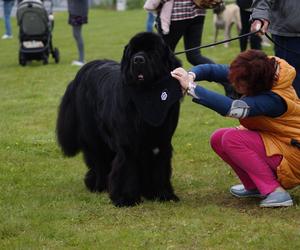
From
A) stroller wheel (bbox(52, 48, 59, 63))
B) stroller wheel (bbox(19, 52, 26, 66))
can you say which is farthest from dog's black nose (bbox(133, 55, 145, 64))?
stroller wheel (bbox(52, 48, 59, 63))

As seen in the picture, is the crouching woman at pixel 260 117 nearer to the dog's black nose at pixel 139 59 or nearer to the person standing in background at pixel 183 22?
the dog's black nose at pixel 139 59

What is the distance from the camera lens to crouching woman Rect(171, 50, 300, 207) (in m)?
4.12

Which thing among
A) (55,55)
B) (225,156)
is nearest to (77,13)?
(55,55)

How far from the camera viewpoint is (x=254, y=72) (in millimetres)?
4125

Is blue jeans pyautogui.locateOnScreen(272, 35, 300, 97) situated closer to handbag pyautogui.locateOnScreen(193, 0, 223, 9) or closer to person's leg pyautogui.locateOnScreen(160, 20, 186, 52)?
handbag pyautogui.locateOnScreen(193, 0, 223, 9)

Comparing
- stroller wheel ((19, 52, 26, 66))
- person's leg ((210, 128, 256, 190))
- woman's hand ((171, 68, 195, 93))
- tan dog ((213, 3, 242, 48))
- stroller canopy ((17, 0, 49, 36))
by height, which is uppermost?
woman's hand ((171, 68, 195, 93))

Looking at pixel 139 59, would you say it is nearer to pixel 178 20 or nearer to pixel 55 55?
pixel 178 20

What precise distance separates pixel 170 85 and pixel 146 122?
0.96 feet

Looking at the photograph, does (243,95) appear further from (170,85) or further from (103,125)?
(103,125)

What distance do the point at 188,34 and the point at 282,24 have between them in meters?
2.42

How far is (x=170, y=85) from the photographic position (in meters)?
4.23

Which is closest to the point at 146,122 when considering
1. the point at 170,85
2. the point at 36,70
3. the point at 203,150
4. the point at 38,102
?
the point at 170,85

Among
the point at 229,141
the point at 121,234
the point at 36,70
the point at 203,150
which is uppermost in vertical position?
the point at 229,141

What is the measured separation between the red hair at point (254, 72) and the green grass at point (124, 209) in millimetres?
858
